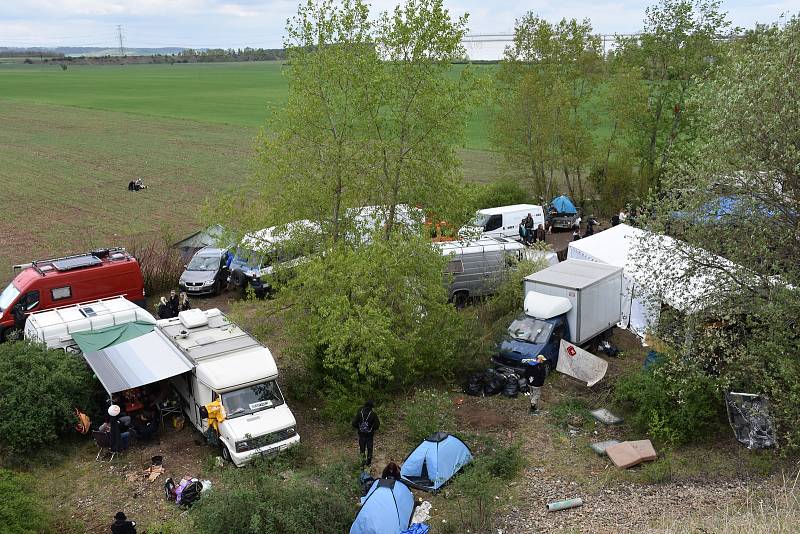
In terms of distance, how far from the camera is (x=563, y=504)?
1141 cm

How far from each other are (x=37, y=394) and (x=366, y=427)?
6.69 meters

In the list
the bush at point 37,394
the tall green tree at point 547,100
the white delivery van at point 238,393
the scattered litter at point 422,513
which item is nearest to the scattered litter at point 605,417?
the scattered litter at point 422,513

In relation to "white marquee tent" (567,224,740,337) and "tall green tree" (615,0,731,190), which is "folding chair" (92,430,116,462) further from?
"tall green tree" (615,0,731,190)

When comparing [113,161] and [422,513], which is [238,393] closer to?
[422,513]

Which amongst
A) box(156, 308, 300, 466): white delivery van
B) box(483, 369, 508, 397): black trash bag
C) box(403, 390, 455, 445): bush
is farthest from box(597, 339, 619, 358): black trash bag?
box(156, 308, 300, 466): white delivery van

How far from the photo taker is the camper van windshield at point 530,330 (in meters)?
17.2

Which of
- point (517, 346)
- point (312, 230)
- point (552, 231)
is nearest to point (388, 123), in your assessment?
point (312, 230)

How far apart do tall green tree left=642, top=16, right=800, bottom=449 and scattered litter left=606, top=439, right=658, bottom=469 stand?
1875mm

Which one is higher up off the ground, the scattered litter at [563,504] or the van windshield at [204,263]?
the van windshield at [204,263]

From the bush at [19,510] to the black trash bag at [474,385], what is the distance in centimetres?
903

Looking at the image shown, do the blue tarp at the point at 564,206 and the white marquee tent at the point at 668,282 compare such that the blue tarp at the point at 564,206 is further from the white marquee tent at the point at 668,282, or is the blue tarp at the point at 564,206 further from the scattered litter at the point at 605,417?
the scattered litter at the point at 605,417

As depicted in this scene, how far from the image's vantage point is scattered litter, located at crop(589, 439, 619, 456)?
13.3 metres

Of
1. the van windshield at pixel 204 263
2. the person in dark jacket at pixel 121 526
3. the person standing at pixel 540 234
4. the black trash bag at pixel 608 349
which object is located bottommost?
the black trash bag at pixel 608 349

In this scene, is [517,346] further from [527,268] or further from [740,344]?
[740,344]
